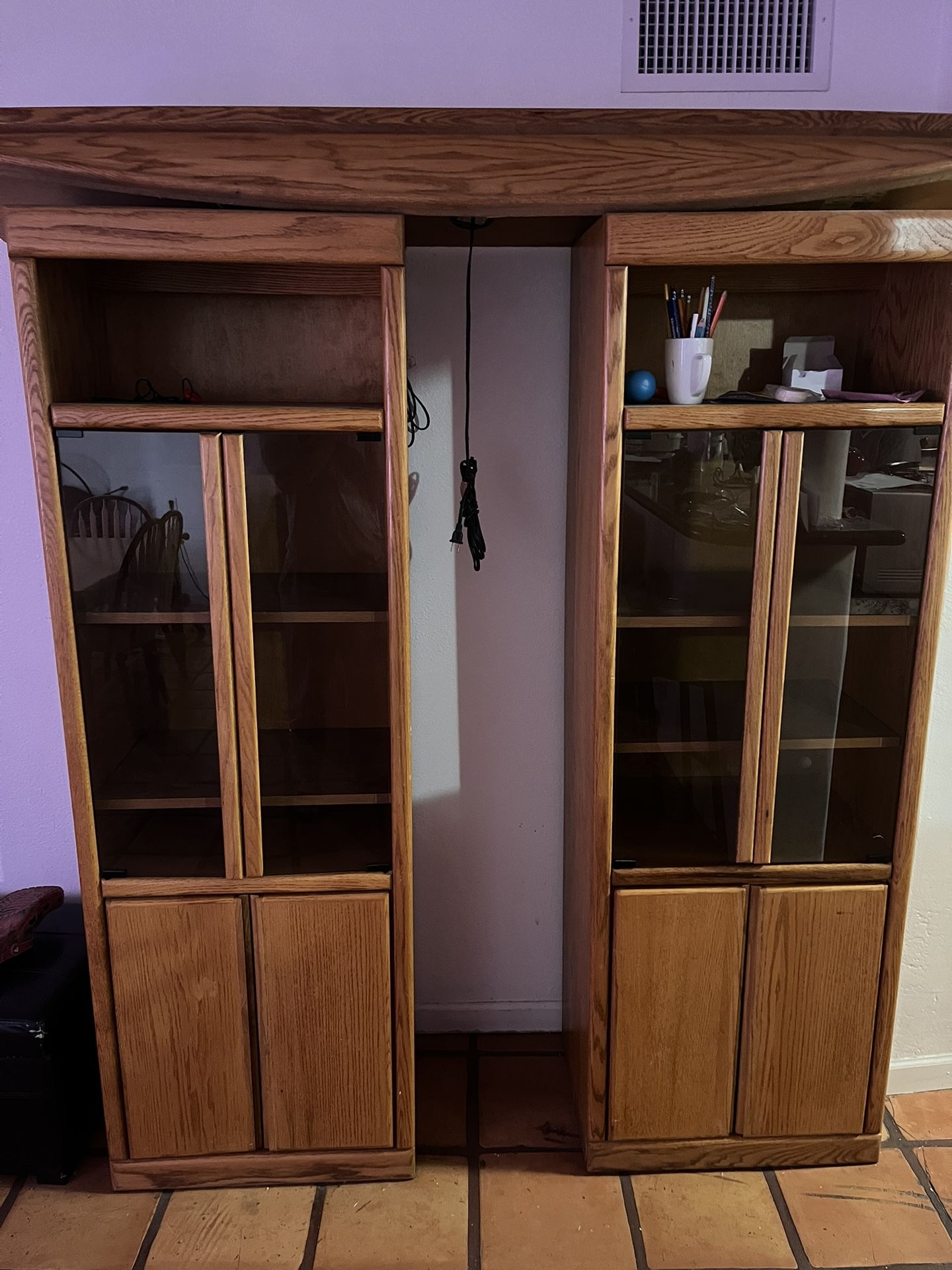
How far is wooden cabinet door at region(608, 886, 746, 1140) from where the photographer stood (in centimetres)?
210

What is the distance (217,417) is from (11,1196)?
1.69m

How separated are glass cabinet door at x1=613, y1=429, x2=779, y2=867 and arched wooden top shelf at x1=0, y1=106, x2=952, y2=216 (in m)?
0.43

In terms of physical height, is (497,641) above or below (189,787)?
above

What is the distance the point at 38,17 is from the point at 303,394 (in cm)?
90

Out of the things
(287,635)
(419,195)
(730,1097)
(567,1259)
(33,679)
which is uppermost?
(419,195)

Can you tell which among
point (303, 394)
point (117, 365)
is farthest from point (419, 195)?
point (117, 365)

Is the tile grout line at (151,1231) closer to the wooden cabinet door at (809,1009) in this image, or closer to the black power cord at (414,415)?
the wooden cabinet door at (809,1009)

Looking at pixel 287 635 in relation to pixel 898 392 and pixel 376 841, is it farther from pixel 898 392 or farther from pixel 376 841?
pixel 898 392

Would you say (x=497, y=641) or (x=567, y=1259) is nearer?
(x=567, y=1259)

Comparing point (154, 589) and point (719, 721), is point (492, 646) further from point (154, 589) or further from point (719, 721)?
point (154, 589)

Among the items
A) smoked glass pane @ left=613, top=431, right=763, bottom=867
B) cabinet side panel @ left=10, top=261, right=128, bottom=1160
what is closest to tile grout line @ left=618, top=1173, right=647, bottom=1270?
smoked glass pane @ left=613, top=431, right=763, bottom=867

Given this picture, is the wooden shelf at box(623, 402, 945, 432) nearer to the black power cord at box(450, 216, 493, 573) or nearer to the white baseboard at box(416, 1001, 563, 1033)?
the black power cord at box(450, 216, 493, 573)

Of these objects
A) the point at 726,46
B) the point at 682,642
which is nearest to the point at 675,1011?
the point at 682,642

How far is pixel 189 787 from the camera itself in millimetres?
2020
